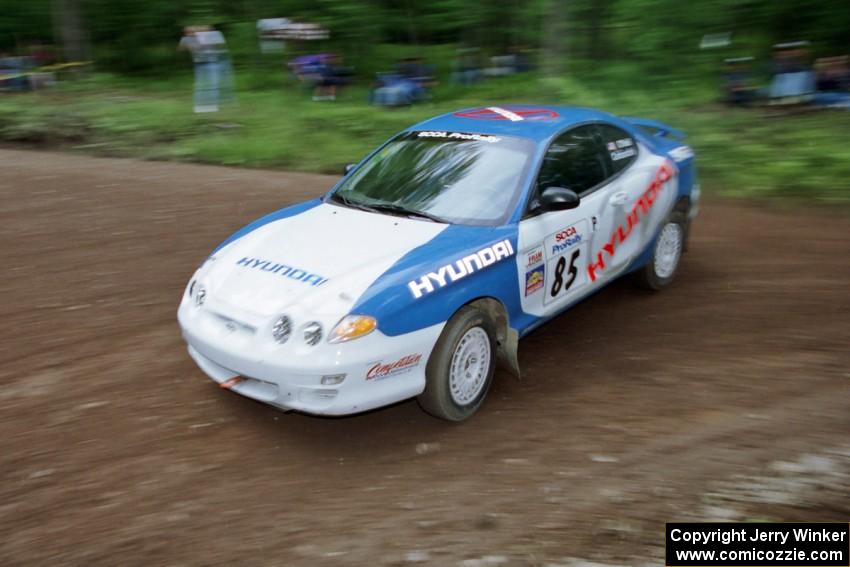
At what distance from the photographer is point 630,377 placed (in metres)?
5.00

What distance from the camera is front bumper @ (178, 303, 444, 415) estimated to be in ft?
12.7

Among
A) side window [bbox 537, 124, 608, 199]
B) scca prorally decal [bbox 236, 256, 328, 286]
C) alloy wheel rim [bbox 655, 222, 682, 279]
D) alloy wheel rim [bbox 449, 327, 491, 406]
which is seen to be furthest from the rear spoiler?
scca prorally decal [bbox 236, 256, 328, 286]

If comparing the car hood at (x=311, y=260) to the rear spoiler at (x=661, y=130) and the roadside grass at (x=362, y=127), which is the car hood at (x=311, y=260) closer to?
the rear spoiler at (x=661, y=130)

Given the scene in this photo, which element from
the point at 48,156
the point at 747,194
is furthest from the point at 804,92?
the point at 48,156

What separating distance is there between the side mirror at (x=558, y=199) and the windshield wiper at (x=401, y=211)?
634mm

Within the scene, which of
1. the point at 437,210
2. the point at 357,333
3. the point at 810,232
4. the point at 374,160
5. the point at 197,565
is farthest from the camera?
the point at 810,232

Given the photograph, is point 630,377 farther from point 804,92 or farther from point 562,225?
point 804,92

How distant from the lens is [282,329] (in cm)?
399

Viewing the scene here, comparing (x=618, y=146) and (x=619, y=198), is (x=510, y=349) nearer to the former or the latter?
(x=619, y=198)

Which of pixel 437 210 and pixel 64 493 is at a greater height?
pixel 437 210

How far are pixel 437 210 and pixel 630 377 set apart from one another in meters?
1.70

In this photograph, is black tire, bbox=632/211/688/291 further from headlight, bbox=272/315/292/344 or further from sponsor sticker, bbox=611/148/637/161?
headlight, bbox=272/315/292/344

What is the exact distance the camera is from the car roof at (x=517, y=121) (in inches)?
209

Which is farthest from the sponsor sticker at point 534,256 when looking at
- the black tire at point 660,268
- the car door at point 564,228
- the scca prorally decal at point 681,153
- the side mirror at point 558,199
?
the scca prorally decal at point 681,153
